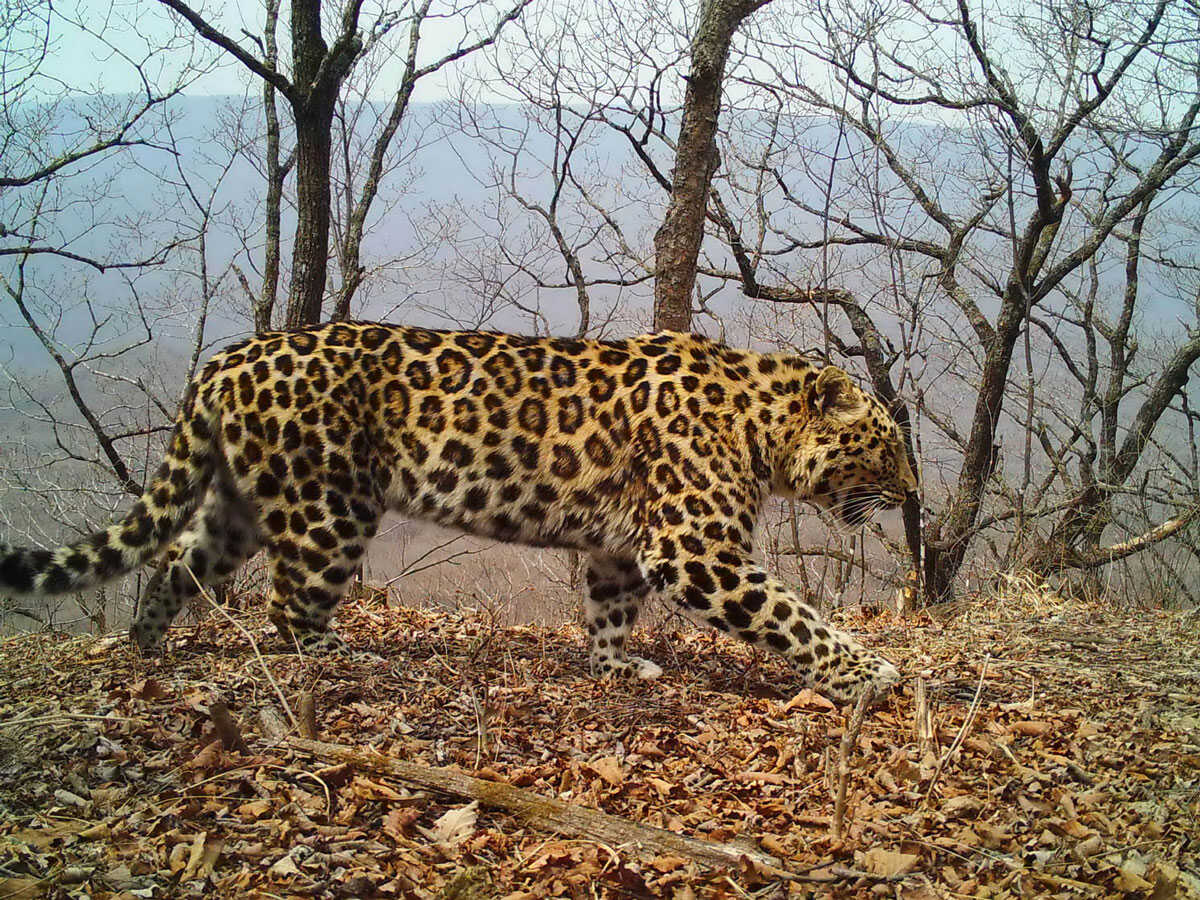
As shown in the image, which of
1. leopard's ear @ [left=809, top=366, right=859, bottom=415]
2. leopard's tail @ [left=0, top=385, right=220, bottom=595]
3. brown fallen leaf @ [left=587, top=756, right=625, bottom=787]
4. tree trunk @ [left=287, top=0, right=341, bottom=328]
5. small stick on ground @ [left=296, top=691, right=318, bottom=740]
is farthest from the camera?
tree trunk @ [left=287, top=0, right=341, bottom=328]

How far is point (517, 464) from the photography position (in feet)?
20.3

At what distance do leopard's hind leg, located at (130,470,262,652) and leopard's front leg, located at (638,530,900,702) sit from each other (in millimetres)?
2751

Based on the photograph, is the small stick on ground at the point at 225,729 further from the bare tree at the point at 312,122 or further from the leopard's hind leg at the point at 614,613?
the bare tree at the point at 312,122

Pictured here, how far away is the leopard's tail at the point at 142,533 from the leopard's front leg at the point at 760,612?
2982 millimetres

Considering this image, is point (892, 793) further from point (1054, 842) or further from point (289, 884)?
point (289, 884)

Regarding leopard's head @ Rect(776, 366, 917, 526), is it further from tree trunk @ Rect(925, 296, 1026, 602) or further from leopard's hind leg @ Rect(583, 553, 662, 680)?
tree trunk @ Rect(925, 296, 1026, 602)

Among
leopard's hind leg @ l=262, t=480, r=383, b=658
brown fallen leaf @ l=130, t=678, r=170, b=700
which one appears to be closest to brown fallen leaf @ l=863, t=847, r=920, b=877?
brown fallen leaf @ l=130, t=678, r=170, b=700

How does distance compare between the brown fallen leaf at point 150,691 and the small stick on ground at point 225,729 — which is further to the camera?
the brown fallen leaf at point 150,691

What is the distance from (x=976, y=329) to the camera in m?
15.3

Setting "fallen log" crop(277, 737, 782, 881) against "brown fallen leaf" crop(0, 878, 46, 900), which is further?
"fallen log" crop(277, 737, 782, 881)

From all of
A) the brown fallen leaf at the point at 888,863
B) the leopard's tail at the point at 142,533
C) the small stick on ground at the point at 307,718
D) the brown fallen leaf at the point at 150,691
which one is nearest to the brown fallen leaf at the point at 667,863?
the brown fallen leaf at the point at 888,863

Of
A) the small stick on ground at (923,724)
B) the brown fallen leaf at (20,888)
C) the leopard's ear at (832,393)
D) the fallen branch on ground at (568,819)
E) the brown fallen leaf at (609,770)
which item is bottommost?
the brown fallen leaf at (20,888)

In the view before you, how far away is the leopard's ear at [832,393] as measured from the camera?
619 centimetres

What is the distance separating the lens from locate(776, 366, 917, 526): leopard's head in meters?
6.22
